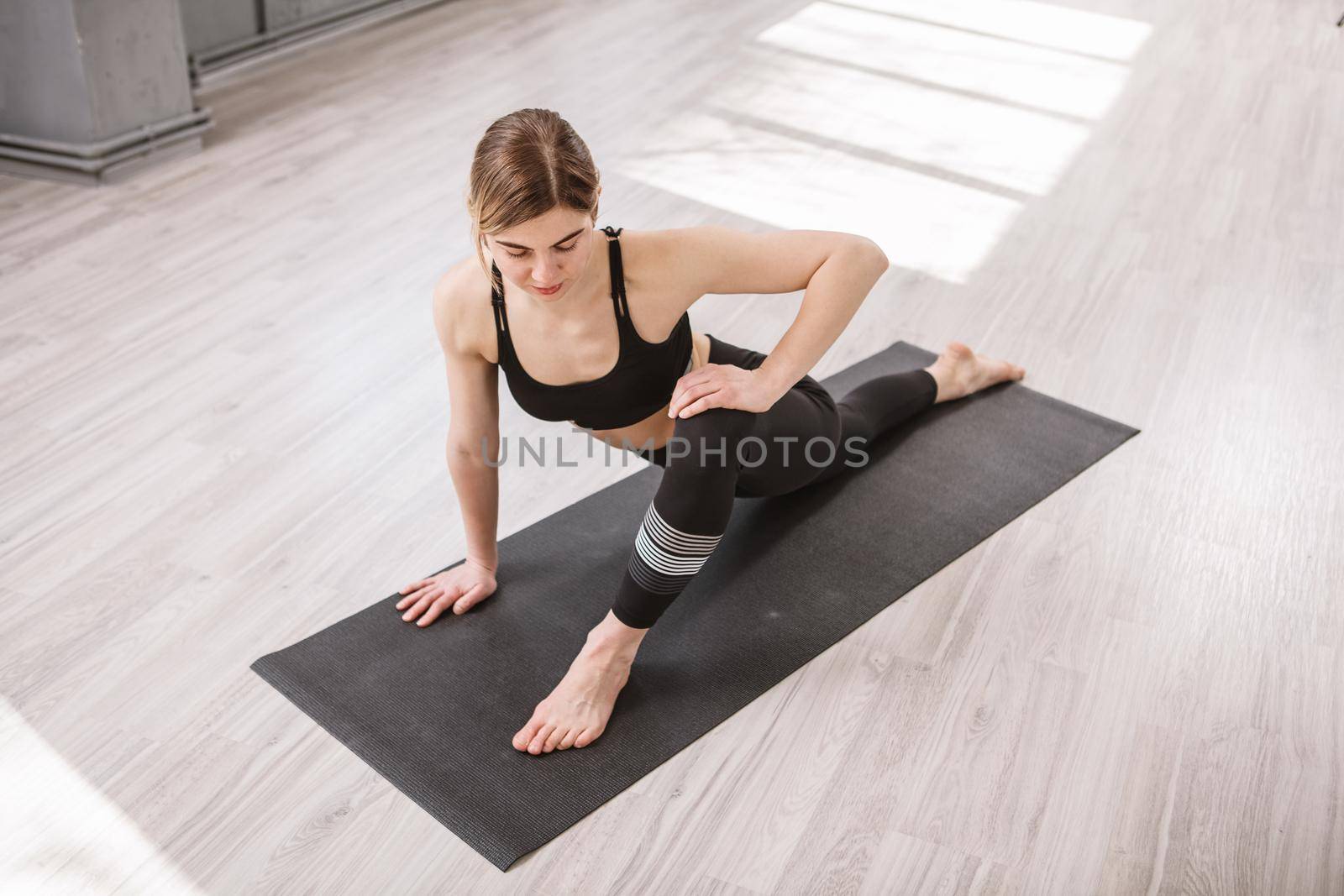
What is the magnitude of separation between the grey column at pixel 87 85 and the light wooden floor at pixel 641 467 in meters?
0.11

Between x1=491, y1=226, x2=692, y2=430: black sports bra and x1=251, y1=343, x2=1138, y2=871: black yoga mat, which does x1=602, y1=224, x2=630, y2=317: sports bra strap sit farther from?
x1=251, y1=343, x2=1138, y2=871: black yoga mat

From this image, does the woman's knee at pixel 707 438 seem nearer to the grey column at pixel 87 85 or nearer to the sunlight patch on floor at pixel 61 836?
the sunlight patch on floor at pixel 61 836

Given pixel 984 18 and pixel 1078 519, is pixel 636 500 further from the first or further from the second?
pixel 984 18

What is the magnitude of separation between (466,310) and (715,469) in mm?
372

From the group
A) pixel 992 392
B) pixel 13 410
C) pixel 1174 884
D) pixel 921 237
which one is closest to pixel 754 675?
pixel 1174 884

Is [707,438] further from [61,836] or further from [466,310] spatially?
[61,836]

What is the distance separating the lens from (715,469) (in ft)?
4.98

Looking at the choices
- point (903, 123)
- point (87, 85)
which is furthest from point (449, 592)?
point (903, 123)

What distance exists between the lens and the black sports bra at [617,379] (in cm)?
155

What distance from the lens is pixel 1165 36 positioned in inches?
193

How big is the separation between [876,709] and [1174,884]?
411 mm

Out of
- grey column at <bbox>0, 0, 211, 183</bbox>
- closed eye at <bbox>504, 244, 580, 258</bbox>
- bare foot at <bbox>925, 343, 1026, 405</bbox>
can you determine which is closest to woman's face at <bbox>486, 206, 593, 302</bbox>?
closed eye at <bbox>504, 244, 580, 258</bbox>

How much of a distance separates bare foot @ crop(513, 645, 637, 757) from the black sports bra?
32cm

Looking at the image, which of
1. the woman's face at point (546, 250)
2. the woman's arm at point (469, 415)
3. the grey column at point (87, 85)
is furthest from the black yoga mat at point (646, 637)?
the grey column at point (87, 85)
